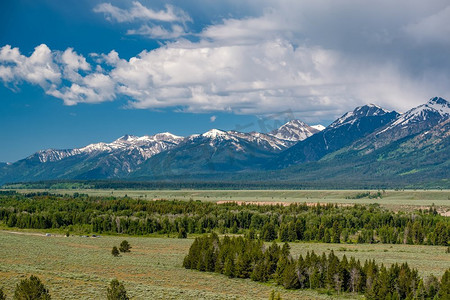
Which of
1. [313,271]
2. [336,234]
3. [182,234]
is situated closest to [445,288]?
[313,271]

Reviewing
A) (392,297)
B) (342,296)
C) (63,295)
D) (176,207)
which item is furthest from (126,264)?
(176,207)

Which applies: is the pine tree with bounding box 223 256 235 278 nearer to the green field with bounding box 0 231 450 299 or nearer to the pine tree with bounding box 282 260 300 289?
the green field with bounding box 0 231 450 299

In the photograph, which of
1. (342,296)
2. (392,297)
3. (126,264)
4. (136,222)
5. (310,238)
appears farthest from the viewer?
(136,222)

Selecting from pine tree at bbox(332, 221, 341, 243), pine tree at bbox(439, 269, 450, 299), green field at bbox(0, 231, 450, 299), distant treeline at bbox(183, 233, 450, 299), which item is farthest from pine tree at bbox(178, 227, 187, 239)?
pine tree at bbox(439, 269, 450, 299)

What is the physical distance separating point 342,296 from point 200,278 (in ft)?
65.9

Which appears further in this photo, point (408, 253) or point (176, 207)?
Result: point (176, 207)

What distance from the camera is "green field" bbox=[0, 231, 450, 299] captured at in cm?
5738

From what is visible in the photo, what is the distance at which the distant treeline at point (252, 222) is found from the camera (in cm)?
13175

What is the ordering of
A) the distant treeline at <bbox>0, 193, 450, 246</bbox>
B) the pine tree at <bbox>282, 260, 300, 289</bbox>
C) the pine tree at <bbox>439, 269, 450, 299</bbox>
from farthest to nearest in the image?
the distant treeline at <bbox>0, 193, 450, 246</bbox>
the pine tree at <bbox>282, 260, 300, 289</bbox>
the pine tree at <bbox>439, 269, 450, 299</bbox>

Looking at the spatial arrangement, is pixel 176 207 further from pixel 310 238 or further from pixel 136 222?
pixel 310 238

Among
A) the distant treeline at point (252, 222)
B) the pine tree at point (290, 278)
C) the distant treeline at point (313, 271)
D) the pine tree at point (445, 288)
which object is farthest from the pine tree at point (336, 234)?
the pine tree at point (445, 288)

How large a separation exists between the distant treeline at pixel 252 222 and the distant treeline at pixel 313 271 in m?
45.8

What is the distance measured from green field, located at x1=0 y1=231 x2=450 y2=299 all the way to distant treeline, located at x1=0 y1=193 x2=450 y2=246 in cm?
1223

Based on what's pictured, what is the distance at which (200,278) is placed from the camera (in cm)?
7325
